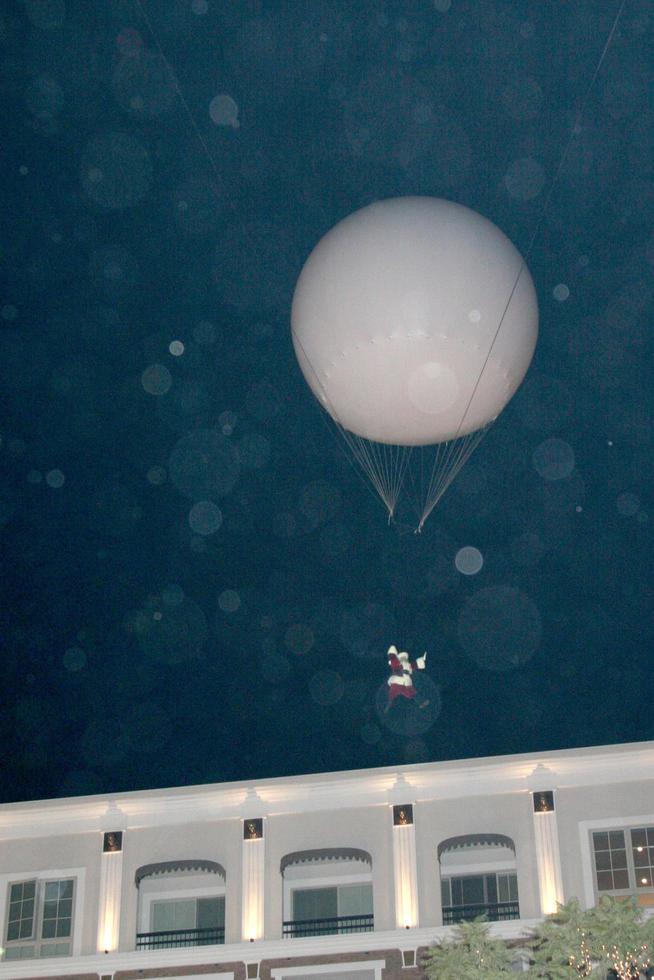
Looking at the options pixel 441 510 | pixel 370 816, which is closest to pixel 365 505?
pixel 441 510

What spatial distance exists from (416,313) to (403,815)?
1630cm

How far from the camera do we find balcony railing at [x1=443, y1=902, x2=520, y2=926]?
29.4 m

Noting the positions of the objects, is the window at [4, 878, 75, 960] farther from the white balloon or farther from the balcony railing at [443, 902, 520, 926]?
the white balloon

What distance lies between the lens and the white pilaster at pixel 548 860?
2872 cm

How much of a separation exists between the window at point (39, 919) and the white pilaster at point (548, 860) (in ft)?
38.8

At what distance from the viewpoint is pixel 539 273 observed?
26.3 m

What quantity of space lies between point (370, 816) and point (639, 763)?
684cm

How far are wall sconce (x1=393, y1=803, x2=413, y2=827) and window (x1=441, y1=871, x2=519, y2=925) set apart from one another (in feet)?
6.45

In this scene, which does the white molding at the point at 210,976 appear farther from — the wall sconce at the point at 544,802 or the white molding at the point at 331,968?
the wall sconce at the point at 544,802

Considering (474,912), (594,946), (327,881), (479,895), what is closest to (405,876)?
(474,912)

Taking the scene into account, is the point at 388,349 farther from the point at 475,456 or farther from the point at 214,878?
the point at 214,878

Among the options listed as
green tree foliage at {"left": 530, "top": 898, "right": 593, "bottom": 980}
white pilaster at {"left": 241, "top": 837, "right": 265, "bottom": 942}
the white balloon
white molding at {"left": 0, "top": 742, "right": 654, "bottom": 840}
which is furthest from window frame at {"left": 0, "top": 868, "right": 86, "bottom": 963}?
the white balloon

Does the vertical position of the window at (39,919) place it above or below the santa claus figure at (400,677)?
below

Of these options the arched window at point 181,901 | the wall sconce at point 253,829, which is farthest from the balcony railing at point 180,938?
the wall sconce at point 253,829
